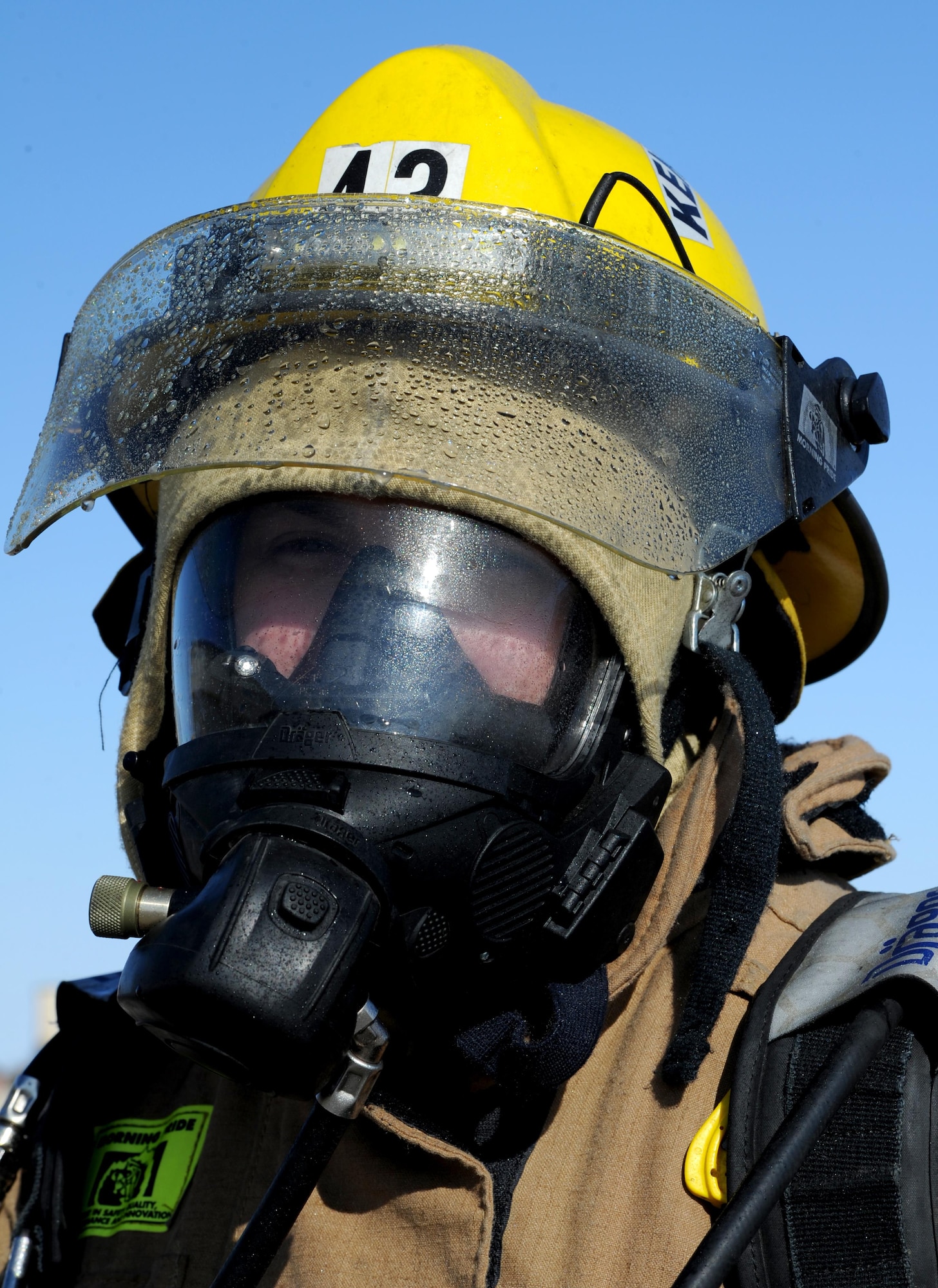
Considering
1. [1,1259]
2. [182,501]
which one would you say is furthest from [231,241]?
[1,1259]

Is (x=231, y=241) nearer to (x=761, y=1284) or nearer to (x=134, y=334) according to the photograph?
(x=134, y=334)

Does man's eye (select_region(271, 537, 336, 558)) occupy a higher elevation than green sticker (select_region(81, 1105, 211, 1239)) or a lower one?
higher

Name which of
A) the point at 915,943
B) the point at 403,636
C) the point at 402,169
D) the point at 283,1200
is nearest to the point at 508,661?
the point at 403,636

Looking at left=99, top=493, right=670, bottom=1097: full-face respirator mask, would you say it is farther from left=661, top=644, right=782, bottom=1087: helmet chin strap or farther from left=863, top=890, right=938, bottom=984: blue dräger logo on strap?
left=863, top=890, right=938, bottom=984: blue dräger logo on strap

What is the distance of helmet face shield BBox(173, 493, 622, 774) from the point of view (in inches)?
69.3

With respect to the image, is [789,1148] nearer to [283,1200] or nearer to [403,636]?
[283,1200]

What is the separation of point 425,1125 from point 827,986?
625 mm

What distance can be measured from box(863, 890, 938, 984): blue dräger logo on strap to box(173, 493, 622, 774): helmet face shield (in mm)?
479

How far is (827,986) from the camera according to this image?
5.49 feet

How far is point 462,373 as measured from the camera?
73.3 inches

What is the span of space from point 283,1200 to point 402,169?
1570 mm

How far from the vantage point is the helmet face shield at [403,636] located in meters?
1.76

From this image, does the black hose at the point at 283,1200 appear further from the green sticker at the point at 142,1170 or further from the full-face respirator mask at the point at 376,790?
the green sticker at the point at 142,1170

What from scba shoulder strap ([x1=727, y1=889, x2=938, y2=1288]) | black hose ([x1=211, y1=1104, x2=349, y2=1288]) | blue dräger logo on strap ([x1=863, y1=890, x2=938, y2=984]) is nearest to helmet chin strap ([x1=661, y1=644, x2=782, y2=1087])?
scba shoulder strap ([x1=727, y1=889, x2=938, y2=1288])
